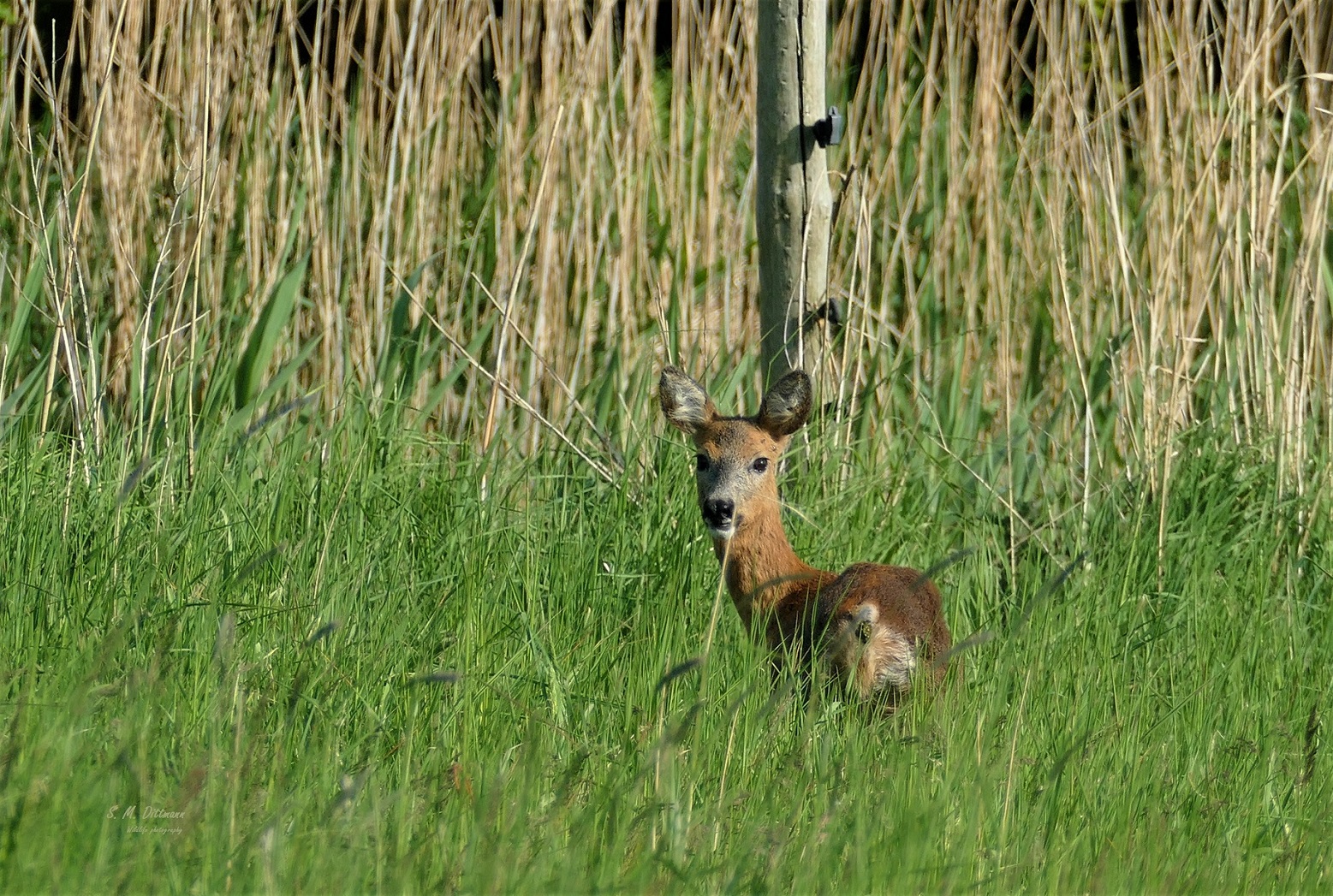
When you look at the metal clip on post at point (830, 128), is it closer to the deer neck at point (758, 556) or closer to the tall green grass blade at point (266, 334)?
the deer neck at point (758, 556)

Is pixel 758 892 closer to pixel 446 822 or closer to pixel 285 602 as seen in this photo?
pixel 446 822

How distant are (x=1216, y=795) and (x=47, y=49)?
20.3 ft

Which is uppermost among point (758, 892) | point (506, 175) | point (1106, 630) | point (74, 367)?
point (506, 175)

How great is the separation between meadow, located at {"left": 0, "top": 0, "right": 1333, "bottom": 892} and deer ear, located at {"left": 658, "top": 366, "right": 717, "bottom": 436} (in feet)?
0.84

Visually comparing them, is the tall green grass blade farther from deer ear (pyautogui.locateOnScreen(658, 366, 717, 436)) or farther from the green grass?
deer ear (pyautogui.locateOnScreen(658, 366, 717, 436))

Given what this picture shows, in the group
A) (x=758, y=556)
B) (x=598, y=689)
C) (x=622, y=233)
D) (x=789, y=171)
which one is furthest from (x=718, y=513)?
(x=622, y=233)

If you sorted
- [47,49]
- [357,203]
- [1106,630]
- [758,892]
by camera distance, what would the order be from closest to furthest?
[758,892], [1106,630], [357,203], [47,49]

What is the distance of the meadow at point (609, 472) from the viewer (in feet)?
7.86

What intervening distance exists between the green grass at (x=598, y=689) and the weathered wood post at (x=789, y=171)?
0.43 m

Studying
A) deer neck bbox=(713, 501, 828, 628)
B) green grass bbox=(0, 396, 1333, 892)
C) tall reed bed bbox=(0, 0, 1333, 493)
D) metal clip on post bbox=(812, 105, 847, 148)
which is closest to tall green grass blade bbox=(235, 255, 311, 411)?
tall reed bed bbox=(0, 0, 1333, 493)

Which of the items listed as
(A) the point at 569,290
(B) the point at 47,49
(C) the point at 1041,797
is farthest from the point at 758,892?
(B) the point at 47,49

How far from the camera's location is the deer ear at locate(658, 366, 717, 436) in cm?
413

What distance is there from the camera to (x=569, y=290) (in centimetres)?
549

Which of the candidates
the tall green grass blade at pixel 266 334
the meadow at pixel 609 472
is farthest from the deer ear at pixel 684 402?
the tall green grass blade at pixel 266 334
